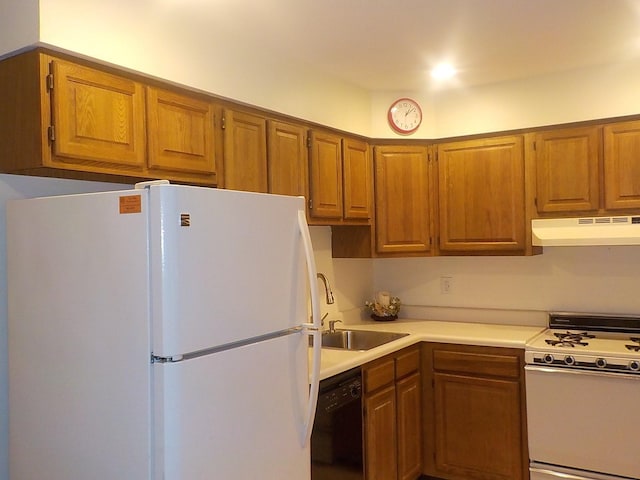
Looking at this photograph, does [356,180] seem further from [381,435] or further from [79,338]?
[79,338]

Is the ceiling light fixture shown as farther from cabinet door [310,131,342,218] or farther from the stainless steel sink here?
the stainless steel sink

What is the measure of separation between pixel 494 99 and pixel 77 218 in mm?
2661

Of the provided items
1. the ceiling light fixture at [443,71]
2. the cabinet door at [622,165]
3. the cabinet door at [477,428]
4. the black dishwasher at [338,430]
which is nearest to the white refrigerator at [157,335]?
the black dishwasher at [338,430]

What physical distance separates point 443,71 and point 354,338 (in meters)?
1.64

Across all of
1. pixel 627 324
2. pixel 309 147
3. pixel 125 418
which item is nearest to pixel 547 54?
pixel 309 147

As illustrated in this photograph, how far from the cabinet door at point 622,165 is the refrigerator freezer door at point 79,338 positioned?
102 inches

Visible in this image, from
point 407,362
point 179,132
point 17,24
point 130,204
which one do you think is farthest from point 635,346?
point 17,24

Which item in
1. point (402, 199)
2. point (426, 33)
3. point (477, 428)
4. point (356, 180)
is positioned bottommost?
point (477, 428)

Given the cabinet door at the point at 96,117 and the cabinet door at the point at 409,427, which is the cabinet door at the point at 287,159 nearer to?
the cabinet door at the point at 96,117

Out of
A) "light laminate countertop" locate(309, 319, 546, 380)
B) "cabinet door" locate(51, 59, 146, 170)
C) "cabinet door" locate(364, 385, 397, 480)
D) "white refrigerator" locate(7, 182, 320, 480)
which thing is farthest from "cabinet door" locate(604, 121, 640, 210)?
"cabinet door" locate(51, 59, 146, 170)

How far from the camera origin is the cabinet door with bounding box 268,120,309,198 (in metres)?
2.80

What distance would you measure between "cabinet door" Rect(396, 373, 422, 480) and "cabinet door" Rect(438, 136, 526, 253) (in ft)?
2.96

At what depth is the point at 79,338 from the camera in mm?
1732

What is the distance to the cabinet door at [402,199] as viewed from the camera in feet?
11.8
